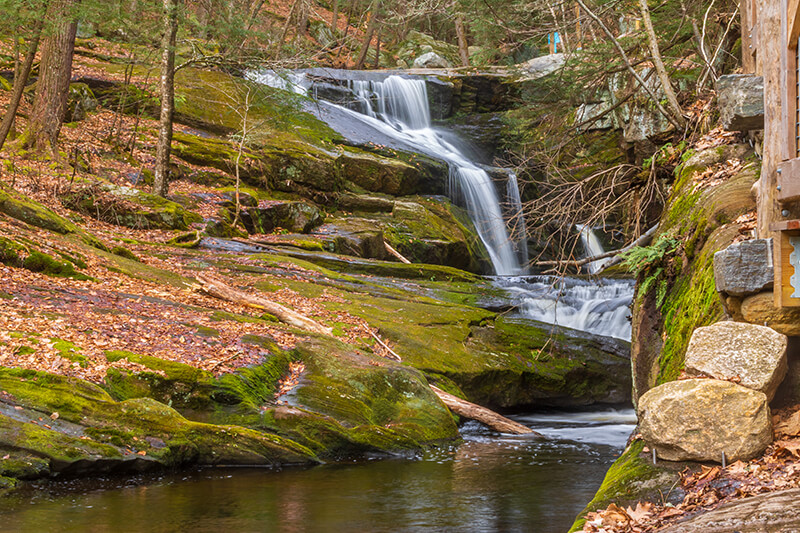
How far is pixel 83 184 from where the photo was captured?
1510cm

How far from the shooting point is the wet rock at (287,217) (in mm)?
17547

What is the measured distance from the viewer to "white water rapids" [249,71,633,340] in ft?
49.3

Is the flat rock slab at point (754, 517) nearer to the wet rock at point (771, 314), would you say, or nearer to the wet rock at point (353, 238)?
the wet rock at point (771, 314)

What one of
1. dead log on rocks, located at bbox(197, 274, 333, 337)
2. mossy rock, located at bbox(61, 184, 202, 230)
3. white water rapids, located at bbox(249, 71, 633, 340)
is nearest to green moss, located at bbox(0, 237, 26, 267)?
dead log on rocks, located at bbox(197, 274, 333, 337)

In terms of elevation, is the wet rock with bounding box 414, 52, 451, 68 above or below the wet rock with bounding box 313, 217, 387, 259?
above

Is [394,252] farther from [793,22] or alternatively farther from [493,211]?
[793,22]

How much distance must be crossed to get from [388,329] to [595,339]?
176 inches

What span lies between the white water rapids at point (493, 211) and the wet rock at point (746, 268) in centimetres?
510

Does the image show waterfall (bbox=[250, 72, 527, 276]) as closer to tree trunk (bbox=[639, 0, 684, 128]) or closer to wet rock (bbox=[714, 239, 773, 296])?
tree trunk (bbox=[639, 0, 684, 128])

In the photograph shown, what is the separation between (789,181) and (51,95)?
15.9m

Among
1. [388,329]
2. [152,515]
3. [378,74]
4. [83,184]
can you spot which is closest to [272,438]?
[152,515]

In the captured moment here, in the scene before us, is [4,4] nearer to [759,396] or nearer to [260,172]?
[260,172]

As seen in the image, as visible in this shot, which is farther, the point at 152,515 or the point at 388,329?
the point at 388,329

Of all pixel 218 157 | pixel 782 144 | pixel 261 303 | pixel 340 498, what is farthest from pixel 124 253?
pixel 782 144
